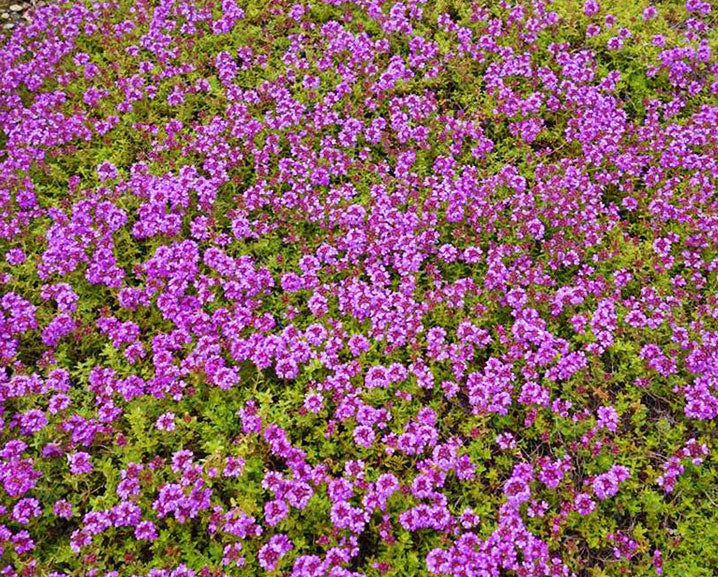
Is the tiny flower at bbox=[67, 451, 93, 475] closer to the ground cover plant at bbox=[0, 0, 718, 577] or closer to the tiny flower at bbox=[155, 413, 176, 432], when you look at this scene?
the ground cover plant at bbox=[0, 0, 718, 577]

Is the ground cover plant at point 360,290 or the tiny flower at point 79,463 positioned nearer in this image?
the ground cover plant at point 360,290

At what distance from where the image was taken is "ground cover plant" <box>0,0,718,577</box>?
19.2 feet

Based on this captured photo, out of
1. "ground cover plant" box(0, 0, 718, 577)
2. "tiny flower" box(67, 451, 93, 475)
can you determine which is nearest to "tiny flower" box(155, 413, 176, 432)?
"ground cover plant" box(0, 0, 718, 577)

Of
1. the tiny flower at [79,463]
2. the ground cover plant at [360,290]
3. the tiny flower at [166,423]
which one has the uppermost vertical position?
the ground cover plant at [360,290]

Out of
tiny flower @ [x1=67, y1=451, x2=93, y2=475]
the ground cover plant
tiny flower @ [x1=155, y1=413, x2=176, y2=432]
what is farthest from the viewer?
tiny flower @ [x1=155, y1=413, x2=176, y2=432]

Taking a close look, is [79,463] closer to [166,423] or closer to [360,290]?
[166,423]

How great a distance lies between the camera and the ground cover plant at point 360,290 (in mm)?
5859

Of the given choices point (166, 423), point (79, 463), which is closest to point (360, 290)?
point (166, 423)

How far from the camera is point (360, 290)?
23.7 feet

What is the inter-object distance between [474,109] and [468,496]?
18.7 feet

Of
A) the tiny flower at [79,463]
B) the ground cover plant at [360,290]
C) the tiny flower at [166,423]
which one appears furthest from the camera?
the tiny flower at [166,423]

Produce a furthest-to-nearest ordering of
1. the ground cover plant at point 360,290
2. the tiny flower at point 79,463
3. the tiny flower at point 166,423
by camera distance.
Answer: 1. the tiny flower at point 166,423
2. the tiny flower at point 79,463
3. the ground cover plant at point 360,290

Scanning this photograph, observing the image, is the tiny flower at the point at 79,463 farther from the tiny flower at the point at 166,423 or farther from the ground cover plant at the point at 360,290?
the tiny flower at the point at 166,423

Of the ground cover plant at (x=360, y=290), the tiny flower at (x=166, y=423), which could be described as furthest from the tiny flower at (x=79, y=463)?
the tiny flower at (x=166, y=423)
